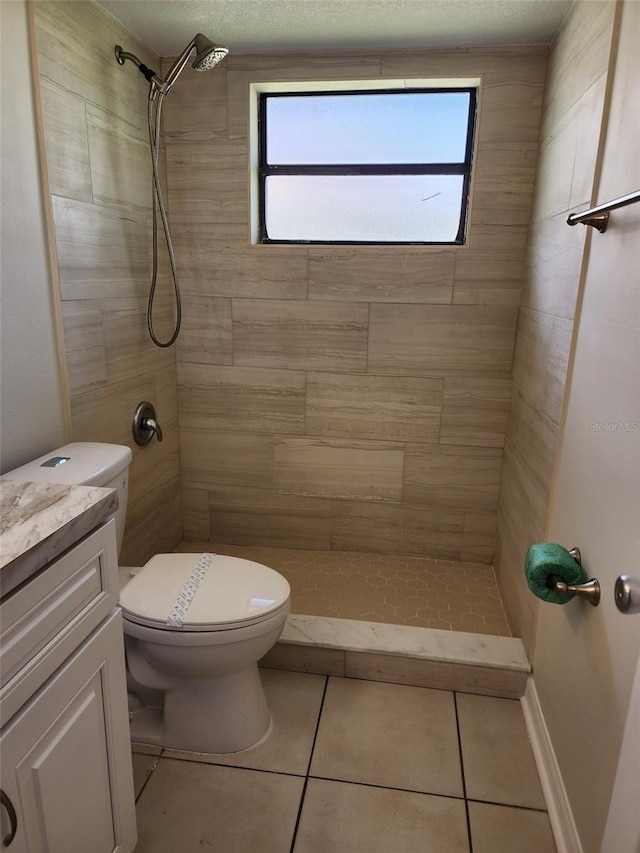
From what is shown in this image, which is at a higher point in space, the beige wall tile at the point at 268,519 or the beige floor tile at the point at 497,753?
the beige wall tile at the point at 268,519

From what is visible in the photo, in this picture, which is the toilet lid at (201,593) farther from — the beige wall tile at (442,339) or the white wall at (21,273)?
the beige wall tile at (442,339)

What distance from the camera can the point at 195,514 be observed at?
262cm

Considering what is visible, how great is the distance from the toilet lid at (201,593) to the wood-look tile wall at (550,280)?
2.89ft

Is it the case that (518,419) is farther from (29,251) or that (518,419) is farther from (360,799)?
(29,251)

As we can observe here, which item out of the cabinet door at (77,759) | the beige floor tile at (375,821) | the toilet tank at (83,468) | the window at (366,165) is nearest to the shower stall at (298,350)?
the window at (366,165)

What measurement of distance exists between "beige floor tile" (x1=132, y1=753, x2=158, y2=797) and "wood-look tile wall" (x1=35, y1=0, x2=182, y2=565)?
686mm

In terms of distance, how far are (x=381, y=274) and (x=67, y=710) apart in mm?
1842

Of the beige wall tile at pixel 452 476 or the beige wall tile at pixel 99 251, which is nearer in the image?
the beige wall tile at pixel 99 251

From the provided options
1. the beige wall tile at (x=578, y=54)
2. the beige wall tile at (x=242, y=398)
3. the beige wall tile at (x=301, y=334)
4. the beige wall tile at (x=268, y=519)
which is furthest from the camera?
the beige wall tile at (x=268, y=519)

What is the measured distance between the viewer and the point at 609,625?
3.63ft

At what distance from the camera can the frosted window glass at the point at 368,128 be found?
7.11 feet

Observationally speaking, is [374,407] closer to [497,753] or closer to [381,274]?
[381,274]

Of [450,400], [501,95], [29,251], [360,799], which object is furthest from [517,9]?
[360,799]

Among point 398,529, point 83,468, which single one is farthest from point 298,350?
point 83,468
